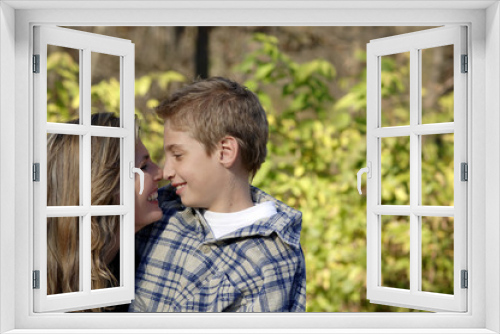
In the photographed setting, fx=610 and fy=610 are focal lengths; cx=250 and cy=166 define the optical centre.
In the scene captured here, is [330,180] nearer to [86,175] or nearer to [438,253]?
[438,253]

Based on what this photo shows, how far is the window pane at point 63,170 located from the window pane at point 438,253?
2.72 metres

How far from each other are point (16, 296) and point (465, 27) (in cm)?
203

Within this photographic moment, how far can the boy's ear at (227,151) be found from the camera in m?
3.24

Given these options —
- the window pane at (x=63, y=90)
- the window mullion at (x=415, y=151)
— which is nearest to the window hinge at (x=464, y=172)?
the window mullion at (x=415, y=151)

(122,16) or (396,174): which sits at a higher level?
(122,16)

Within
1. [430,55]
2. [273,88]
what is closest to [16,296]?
[273,88]

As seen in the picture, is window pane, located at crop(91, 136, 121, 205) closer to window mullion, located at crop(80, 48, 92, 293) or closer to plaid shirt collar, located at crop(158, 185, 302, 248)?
window mullion, located at crop(80, 48, 92, 293)

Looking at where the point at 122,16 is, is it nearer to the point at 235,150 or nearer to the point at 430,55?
the point at 235,150

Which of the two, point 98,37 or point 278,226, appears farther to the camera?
point 278,226

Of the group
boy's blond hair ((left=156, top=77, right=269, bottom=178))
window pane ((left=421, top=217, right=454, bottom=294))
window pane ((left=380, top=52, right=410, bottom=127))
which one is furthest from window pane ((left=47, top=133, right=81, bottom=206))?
window pane ((left=421, top=217, right=454, bottom=294))

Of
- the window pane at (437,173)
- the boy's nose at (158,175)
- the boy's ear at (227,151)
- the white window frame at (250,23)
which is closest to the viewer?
the white window frame at (250,23)

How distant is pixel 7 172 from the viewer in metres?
2.29

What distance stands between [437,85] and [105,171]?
10.7ft

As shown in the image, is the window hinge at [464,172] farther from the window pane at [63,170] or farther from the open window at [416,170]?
the window pane at [63,170]
